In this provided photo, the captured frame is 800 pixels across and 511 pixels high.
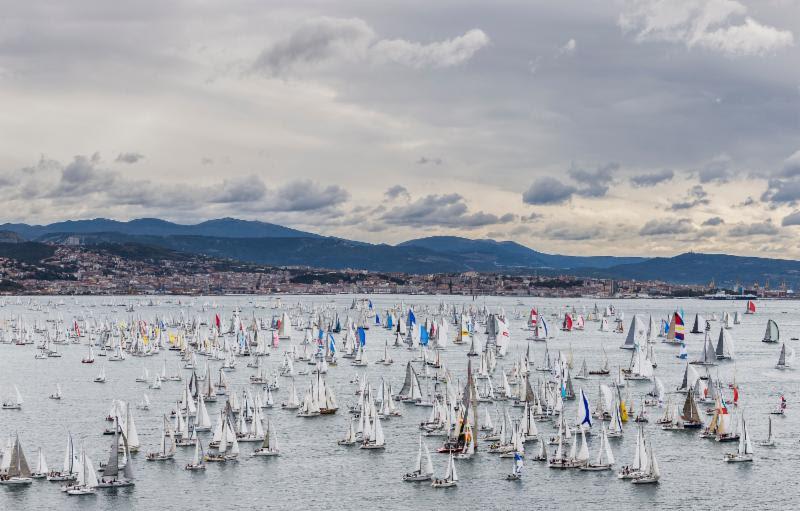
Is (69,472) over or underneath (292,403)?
underneath

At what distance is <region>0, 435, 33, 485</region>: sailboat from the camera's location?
2569 inches

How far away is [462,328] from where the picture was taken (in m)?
182

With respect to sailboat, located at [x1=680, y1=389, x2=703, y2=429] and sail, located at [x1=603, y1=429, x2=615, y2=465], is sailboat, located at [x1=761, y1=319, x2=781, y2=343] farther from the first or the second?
sail, located at [x1=603, y1=429, x2=615, y2=465]

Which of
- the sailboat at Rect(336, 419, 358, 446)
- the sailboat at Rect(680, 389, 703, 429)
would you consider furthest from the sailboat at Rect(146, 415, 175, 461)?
the sailboat at Rect(680, 389, 703, 429)

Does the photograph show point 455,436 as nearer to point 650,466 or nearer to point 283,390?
point 650,466

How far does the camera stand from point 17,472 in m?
65.5

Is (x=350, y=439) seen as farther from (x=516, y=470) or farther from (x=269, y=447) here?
(x=516, y=470)

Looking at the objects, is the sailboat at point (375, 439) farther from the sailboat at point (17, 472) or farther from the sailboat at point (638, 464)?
the sailboat at point (17, 472)

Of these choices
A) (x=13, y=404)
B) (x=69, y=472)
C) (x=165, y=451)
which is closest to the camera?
(x=69, y=472)

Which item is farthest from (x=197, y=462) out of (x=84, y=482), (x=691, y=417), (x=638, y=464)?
(x=691, y=417)

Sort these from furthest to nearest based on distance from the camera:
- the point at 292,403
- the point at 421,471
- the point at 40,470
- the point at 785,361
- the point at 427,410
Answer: the point at 785,361 < the point at 292,403 < the point at 427,410 < the point at 421,471 < the point at 40,470

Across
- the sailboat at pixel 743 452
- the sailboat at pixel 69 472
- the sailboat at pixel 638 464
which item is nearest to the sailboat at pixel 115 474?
the sailboat at pixel 69 472

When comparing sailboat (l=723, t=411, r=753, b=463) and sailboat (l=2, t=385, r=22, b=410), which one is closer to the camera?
sailboat (l=723, t=411, r=753, b=463)

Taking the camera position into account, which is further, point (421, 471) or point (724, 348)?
point (724, 348)
